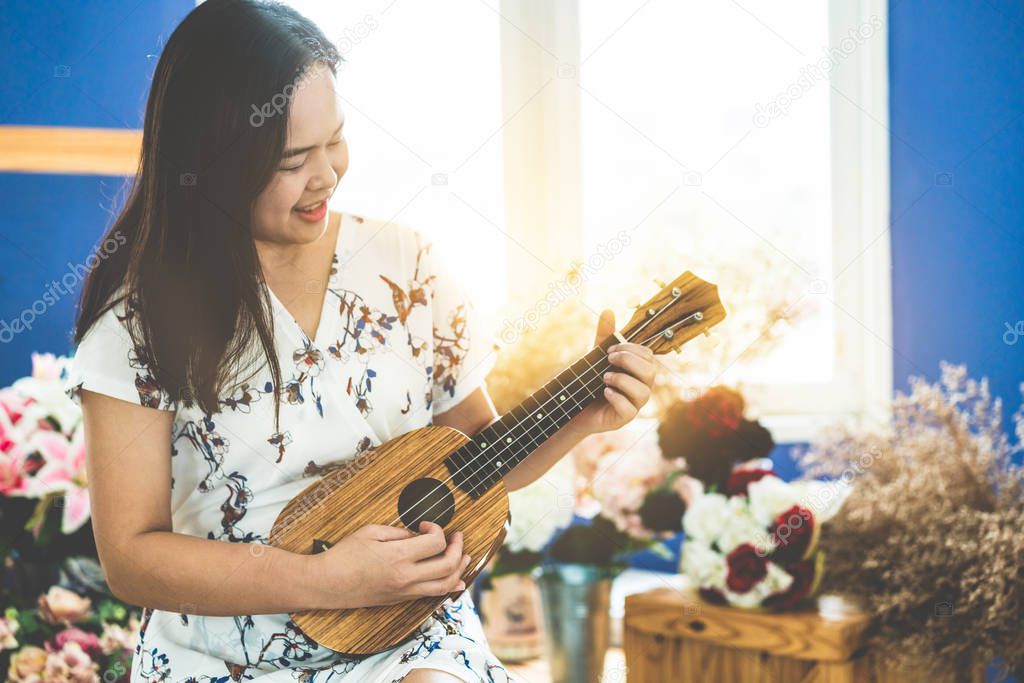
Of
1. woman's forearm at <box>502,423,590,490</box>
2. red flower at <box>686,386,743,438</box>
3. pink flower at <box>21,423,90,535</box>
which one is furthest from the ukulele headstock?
pink flower at <box>21,423,90,535</box>

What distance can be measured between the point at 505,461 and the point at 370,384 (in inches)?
7.9

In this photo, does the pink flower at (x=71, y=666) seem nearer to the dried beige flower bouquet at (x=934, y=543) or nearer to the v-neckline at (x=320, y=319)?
the v-neckline at (x=320, y=319)

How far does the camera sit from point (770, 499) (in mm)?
1571

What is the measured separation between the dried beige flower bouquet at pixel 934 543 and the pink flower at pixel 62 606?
1.23m

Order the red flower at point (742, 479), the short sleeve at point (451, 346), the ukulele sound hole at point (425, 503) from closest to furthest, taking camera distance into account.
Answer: the ukulele sound hole at point (425, 503) → the short sleeve at point (451, 346) → the red flower at point (742, 479)

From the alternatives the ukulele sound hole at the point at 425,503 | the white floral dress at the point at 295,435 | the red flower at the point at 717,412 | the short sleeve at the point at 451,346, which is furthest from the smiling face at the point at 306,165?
the red flower at the point at 717,412

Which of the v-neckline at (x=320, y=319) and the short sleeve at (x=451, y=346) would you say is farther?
the short sleeve at (x=451, y=346)

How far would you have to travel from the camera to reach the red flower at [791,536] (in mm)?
1547

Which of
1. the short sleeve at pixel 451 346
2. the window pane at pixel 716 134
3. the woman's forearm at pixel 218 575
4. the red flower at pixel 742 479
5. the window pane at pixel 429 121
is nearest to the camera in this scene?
the woman's forearm at pixel 218 575

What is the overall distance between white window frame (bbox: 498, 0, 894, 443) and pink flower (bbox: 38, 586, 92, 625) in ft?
4.11

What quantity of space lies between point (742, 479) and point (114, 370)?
1005 mm

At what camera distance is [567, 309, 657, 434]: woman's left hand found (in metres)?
1.21

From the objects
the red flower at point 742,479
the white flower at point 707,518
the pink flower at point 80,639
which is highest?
the red flower at point 742,479

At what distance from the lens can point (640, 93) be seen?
253 centimetres
